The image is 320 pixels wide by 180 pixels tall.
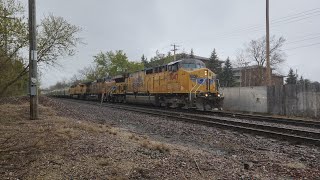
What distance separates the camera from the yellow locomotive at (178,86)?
20.9m

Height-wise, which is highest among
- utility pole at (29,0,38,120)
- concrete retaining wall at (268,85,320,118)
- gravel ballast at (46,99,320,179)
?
utility pole at (29,0,38,120)

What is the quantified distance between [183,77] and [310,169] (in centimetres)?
1522

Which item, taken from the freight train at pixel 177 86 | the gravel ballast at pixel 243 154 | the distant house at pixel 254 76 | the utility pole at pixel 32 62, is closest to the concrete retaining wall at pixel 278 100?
the freight train at pixel 177 86

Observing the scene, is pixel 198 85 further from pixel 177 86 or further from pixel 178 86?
pixel 177 86

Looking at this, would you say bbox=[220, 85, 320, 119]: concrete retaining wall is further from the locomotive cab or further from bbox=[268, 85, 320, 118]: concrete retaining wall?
the locomotive cab

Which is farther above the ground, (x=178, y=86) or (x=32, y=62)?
(x=32, y=62)

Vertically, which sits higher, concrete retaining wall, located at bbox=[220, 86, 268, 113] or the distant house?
the distant house

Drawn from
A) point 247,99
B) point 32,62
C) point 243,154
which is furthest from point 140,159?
point 247,99

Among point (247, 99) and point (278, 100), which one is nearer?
point (278, 100)

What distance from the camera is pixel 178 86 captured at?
21.9 meters

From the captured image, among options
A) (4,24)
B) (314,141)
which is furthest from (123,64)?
(314,141)

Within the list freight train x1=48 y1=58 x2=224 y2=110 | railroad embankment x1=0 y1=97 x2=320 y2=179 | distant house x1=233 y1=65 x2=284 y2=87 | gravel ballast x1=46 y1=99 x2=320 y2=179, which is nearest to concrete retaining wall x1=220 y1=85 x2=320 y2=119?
freight train x1=48 y1=58 x2=224 y2=110

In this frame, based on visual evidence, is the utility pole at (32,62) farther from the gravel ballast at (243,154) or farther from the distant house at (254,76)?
the distant house at (254,76)

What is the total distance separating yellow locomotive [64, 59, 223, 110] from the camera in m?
20.9
